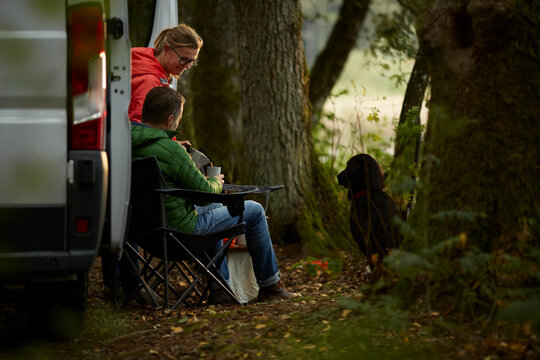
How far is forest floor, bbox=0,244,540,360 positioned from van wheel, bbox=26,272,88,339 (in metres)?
0.08

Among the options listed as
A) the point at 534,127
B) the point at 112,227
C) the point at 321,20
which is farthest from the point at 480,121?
the point at 321,20

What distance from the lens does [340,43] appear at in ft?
48.9

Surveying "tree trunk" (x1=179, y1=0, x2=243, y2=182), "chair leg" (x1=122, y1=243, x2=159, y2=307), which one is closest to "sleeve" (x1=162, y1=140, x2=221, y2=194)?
"chair leg" (x1=122, y1=243, x2=159, y2=307)

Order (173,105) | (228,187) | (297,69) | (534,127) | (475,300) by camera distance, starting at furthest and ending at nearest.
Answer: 1. (297,69)
2. (228,187)
3. (173,105)
4. (534,127)
5. (475,300)

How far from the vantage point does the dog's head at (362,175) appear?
18.3 feet

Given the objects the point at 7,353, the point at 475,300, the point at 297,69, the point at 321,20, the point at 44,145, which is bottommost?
the point at 7,353

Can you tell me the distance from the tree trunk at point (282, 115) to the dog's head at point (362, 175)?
153 cm

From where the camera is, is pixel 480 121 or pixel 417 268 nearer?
pixel 417 268

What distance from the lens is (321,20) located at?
14.7 meters

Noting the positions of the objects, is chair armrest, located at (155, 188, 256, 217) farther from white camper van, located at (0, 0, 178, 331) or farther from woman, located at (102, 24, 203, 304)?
white camper van, located at (0, 0, 178, 331)

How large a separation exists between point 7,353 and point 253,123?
4.09 meters

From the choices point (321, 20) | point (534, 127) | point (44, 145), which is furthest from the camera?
point (321, 20)

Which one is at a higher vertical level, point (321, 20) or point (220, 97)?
point (321, 20)

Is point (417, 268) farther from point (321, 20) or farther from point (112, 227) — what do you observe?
point (321, 20)
